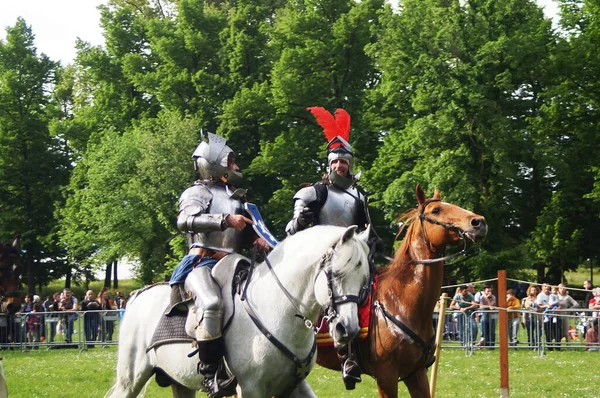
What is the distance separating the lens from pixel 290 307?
7.54 meters

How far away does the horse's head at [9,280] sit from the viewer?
10.3 metres

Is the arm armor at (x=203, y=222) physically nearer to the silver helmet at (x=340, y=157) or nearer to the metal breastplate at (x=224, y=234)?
the metal breastplate at (x=224, y=234)

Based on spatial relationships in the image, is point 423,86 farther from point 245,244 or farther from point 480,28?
point 245,244

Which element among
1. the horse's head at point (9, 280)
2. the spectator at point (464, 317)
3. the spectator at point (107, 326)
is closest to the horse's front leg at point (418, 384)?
the horse's head at point (9, 280)

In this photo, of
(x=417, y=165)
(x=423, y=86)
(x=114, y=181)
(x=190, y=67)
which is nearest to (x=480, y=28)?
(x=423, y=86)

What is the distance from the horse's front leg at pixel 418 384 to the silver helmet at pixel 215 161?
297 centimetres

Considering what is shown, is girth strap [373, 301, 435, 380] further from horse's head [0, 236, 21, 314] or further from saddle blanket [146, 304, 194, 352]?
horse's head [0, 236, 21, 314]

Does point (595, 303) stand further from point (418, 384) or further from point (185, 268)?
point (185, 268)

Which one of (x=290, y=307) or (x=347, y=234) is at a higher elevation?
(x=347, y=234)

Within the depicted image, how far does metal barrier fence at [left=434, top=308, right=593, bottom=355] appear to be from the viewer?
2148 cm

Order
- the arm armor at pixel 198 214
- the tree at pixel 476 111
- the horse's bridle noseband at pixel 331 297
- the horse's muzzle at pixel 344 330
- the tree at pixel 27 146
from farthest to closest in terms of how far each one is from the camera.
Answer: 1. the tree at pixel 27 146
2. the tree at pixel 476 111
3. the arm armor at pixel 198 214
4. the horse's bridle noseband at pixel 331 297
5. the horse's muzzle at pixel 344 330

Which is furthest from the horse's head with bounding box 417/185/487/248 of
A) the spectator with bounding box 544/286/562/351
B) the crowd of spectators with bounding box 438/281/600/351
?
the spectator with bounding box 544/286/562/351

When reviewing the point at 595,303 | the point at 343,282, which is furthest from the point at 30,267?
the point at 343,282

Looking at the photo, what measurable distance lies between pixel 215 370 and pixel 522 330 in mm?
16728
